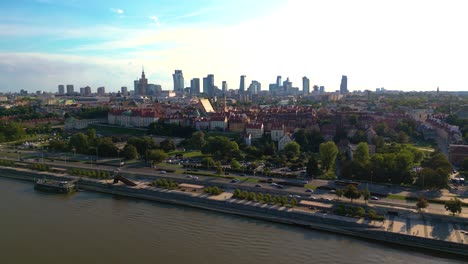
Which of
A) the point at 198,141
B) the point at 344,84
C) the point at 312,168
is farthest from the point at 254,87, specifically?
the point at 312,168

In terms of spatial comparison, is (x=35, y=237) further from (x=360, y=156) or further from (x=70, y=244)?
(x=360, y=156)

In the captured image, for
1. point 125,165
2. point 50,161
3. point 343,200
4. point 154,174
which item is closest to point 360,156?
point 343,200

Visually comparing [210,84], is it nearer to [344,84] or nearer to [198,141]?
[344,84]

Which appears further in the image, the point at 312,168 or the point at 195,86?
the point at 195,86

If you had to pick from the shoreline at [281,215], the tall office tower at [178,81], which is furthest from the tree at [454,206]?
the tall office tower at [178,81]

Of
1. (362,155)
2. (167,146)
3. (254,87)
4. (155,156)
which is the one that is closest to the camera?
(362,155)

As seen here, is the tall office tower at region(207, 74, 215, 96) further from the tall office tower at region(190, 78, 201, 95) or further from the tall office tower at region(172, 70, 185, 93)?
the tall office tower at region(172, 70, 185, 93)
